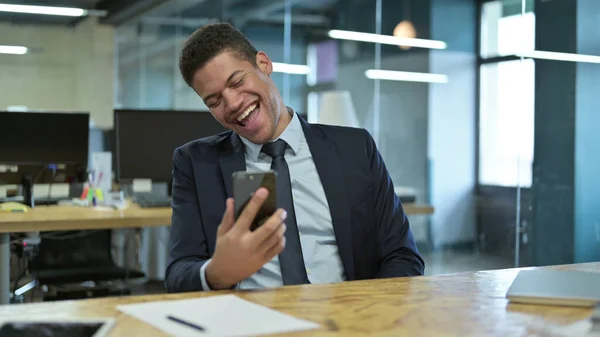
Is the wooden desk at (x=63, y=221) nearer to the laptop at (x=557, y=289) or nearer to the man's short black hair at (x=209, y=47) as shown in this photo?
the man's short black hair at (x=209, y=47)

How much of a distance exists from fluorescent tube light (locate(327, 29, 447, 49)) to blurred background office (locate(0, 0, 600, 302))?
11 mm

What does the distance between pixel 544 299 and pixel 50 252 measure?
3387 millimetres

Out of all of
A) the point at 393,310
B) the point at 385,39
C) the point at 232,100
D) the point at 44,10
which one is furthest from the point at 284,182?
the point at 44,10

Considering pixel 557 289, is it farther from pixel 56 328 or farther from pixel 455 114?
pixel 455 114

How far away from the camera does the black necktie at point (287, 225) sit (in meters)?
1.71

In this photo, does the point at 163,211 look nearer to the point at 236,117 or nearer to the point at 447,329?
the point at 236,117

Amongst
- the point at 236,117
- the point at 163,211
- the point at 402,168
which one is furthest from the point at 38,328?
the point at 402,168

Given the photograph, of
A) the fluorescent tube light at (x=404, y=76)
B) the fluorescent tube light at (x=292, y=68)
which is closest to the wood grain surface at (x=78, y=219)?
the fluorescent tube light at (x=404, y=76)

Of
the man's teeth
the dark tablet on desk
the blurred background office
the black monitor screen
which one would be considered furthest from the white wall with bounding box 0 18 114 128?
the dark tablet on desk

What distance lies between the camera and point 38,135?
4000 mm

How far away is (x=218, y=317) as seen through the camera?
46.1 inches

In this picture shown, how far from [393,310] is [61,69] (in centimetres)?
779

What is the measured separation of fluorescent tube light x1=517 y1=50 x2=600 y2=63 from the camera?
366 cm

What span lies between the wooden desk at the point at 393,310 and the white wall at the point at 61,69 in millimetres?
7103
